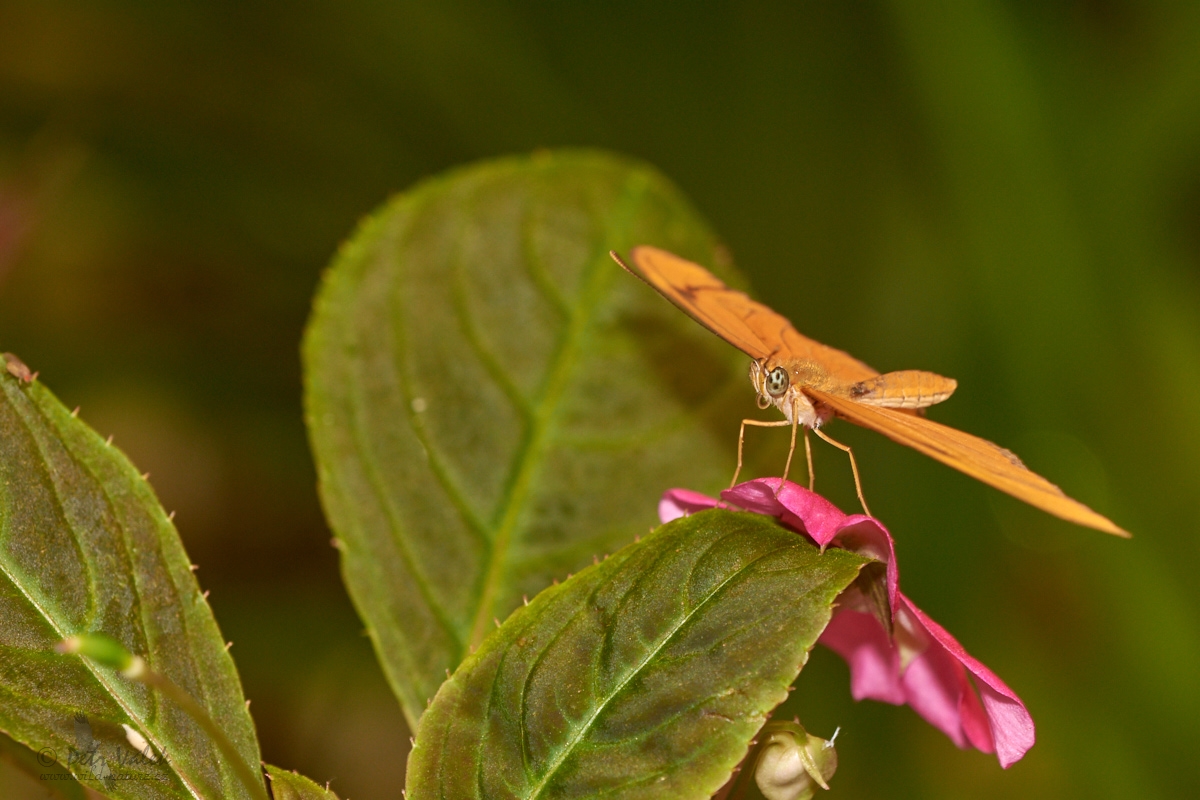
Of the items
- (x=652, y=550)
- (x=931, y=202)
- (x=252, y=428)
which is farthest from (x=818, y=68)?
(x=652, y=550)

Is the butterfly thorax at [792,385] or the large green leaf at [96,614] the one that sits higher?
the large green leaf at [96,614]

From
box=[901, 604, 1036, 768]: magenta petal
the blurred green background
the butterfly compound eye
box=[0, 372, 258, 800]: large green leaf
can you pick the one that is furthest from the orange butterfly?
the blurred green background

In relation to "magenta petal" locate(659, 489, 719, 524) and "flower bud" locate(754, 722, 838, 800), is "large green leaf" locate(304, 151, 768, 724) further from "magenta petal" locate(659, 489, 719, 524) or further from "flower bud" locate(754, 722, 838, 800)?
"flower bud" locate(754, 722, 838, 800)

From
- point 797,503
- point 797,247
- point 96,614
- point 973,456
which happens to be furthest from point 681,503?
point 797,247

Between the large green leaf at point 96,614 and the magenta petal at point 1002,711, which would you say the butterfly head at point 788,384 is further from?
the large green leaf at point 96,614

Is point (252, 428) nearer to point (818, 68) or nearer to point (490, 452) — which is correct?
point (490, 452)

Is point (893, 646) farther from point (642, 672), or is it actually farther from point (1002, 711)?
point (642, 672)

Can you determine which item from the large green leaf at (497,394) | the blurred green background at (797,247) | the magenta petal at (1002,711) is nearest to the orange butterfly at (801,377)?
the large green leaf at (497,394)
